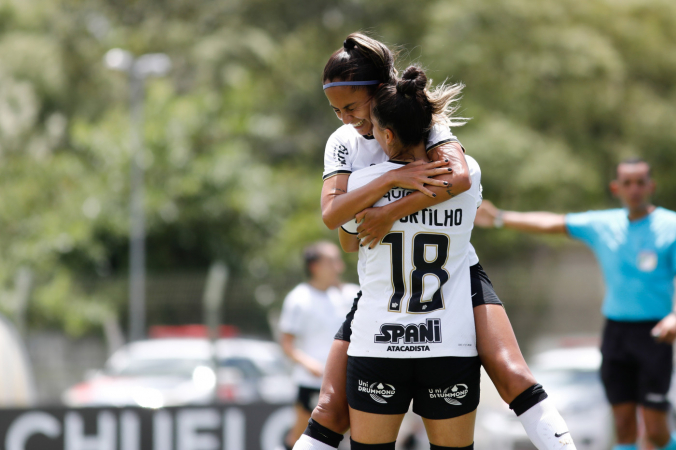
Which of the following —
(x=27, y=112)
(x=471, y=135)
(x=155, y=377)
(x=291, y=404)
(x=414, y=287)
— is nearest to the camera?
(x=414, y=287)

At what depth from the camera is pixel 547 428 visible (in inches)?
116

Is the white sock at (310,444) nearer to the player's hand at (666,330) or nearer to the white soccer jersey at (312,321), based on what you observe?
the player's hand at (666,330)

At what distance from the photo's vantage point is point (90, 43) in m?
24.4

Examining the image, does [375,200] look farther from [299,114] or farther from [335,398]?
[299,114]

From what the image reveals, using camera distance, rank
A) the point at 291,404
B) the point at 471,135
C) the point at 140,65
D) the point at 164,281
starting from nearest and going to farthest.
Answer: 1. the point at 291,404
2. the point at 164,281
3. the point at 140,65
4. the point at 471,135

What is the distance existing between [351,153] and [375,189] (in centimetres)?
31

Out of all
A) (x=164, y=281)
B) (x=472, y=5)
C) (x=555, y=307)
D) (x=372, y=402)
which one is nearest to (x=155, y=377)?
(x=164, y=281)

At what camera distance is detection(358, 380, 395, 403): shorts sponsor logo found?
2.97 meters

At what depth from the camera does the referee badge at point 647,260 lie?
516 centimetres

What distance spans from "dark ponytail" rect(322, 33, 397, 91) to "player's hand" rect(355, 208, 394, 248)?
503mm

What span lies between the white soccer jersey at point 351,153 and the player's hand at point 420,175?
0.23 metres

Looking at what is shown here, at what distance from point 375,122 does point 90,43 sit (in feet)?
76.7

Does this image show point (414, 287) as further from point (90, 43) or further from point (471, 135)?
point (90, 43)

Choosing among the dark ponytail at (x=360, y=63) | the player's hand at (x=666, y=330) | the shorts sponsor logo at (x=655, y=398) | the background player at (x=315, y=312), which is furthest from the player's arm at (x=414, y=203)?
the background player at (x=315, y=312)
